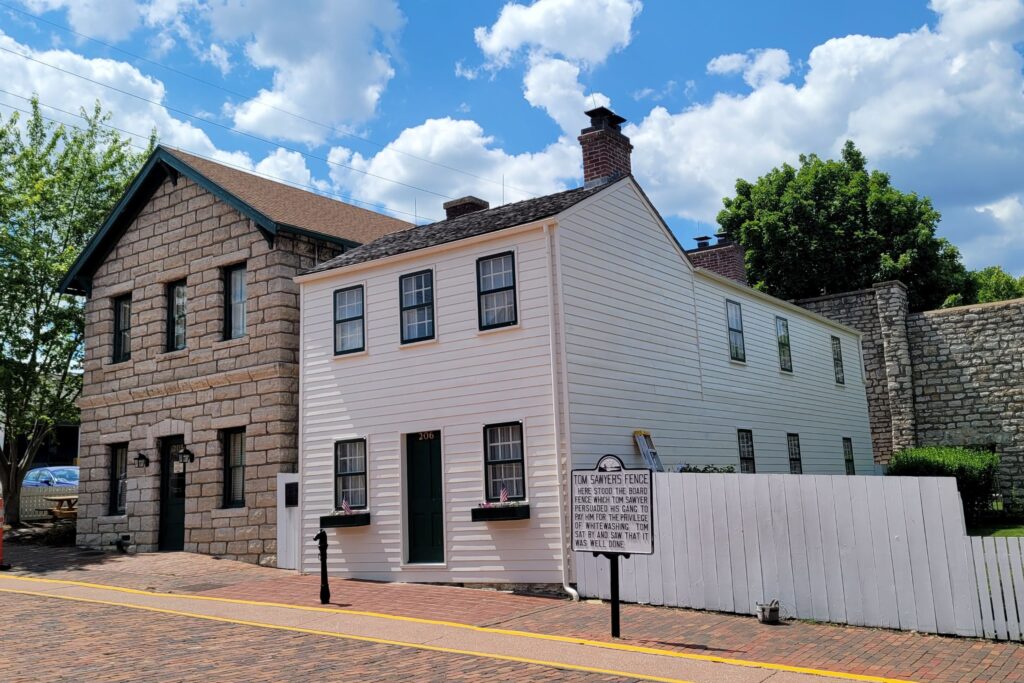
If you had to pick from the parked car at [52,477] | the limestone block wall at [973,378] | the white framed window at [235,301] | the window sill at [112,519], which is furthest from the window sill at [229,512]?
the limestone block wall at [973,378]

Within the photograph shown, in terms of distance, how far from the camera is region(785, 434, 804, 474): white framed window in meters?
20.9

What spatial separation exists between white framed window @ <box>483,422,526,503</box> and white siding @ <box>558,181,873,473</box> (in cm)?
99

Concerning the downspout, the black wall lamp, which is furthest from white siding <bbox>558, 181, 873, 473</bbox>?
the black wall lamp

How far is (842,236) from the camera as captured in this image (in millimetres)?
36250

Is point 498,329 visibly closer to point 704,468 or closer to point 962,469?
point 704,468

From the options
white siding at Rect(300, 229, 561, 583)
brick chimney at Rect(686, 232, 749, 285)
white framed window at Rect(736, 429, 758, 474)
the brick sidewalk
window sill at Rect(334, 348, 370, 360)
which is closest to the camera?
the brick sidewalk

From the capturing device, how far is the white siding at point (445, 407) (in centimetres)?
1325

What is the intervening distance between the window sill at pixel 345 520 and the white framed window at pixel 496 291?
154 inches

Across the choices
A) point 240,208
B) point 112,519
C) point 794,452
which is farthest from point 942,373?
point 112,519

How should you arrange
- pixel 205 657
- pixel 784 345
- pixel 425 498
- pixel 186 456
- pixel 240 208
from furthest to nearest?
pixel 784 345
pixel 186 456
pixel 240 208
pixel 425 498
pixel 205 657

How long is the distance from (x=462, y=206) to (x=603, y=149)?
3.62m

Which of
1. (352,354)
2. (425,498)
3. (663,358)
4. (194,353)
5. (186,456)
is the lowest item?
(425,498)

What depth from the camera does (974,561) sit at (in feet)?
30.9

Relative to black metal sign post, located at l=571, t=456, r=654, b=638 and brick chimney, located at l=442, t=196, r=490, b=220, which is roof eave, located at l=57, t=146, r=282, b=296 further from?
black metal sign post, located at l=571, t=456, r=654, b=638
